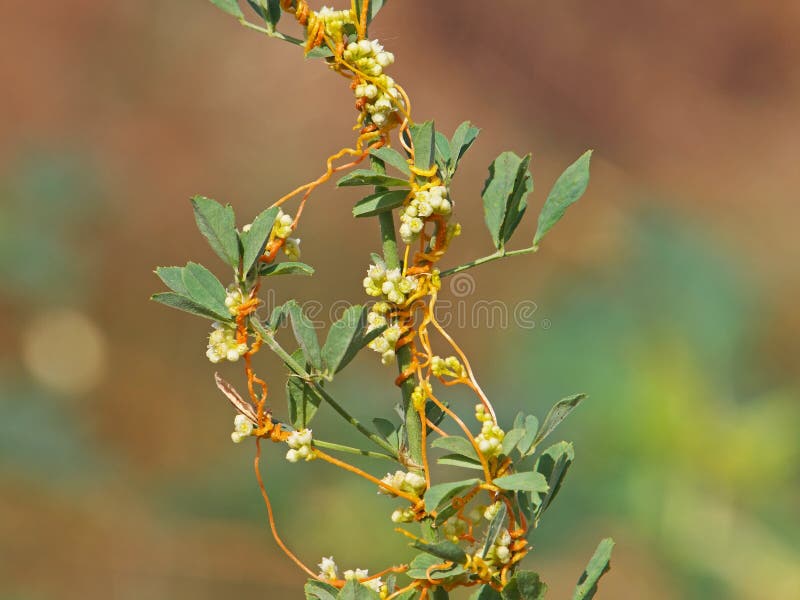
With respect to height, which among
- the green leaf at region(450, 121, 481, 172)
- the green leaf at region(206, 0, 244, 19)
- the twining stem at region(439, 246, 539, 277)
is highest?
the green leaf at region(206, 0, 244, 19)

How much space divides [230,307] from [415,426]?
12cm

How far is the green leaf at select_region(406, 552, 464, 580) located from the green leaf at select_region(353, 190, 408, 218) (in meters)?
0.18

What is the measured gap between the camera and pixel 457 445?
44 centimetres

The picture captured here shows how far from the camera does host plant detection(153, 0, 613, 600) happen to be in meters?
0.44

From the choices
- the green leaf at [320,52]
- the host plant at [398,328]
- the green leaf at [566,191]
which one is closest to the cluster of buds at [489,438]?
the host plant at [398,328]

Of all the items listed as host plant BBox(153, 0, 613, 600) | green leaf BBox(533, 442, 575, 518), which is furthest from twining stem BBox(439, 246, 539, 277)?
green leaf BBox(533, 442, 575, 518)

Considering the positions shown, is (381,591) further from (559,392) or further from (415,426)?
(559,392)

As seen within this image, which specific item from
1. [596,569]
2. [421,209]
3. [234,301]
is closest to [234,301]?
[234,301]

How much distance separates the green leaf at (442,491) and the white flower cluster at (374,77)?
0.62 ft

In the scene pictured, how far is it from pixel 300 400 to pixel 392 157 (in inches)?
5.5

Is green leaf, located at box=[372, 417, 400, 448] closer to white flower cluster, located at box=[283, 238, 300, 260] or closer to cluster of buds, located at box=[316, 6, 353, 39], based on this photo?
white flower cluster, located at box=[283, 238, 300, 260]

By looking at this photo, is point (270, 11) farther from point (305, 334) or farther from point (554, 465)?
point (554, 465)

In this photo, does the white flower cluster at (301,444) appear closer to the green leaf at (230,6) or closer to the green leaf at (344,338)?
the green leaf at (344,338)

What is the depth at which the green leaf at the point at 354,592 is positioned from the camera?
0.44m
